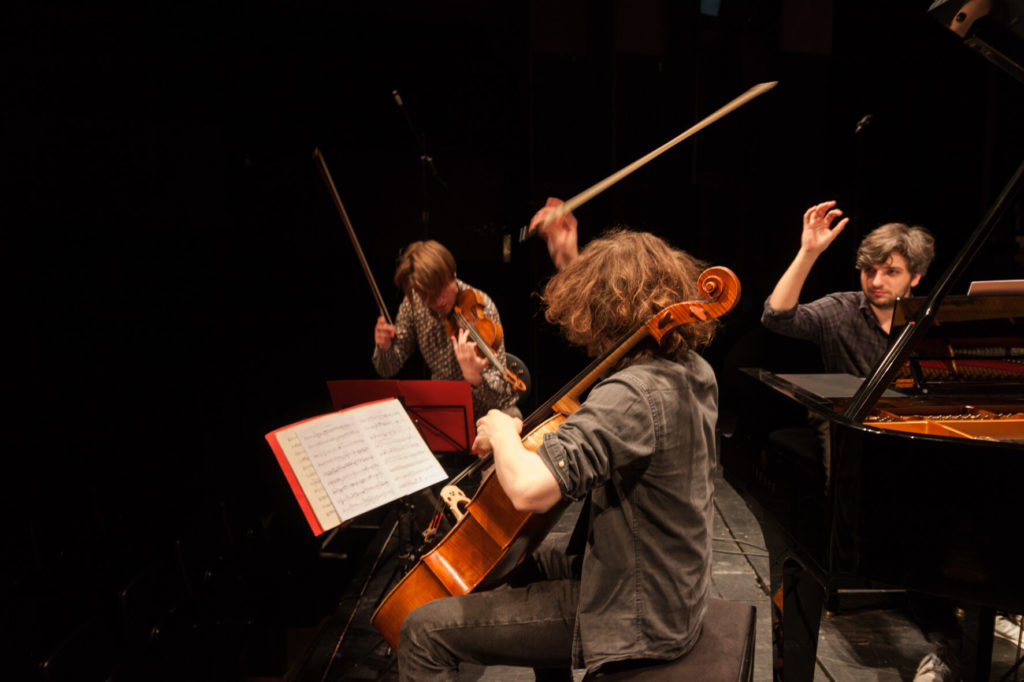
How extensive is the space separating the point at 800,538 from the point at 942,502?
1.28 ft

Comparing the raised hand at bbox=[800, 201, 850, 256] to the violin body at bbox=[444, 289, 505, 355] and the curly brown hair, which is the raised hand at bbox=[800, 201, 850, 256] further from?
the violin body at bbox=[444, 289, 505, 355]

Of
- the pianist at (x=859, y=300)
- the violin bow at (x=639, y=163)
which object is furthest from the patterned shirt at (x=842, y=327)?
the violin bow at (x=639, y=163)

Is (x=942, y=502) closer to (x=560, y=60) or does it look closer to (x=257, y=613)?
(x=257, y=613)

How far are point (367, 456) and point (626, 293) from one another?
100 cm

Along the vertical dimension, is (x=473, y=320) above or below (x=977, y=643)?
above

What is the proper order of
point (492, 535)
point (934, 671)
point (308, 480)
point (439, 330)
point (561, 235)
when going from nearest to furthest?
point (492, 535), point (308, 480), point (934, 671), point (561, 235), point (439, 330)

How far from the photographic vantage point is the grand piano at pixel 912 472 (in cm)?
141

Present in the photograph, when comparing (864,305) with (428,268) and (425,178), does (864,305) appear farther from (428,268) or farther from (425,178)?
(425,178)

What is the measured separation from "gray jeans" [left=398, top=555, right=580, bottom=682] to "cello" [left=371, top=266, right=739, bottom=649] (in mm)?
81

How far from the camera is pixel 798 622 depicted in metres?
1.76

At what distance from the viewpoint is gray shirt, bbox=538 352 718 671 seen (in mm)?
1213

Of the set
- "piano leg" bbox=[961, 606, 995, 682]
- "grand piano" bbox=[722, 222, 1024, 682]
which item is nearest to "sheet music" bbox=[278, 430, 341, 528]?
"grand piano" bbox=[722, 222, 1024, 682]

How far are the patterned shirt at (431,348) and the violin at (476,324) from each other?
3cm

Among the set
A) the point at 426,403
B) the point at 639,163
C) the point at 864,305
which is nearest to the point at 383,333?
the point at 426,403
